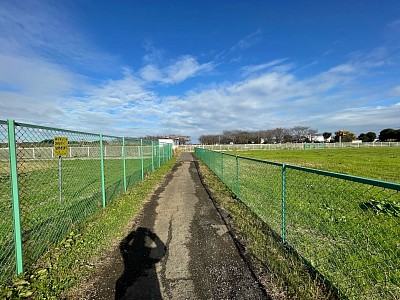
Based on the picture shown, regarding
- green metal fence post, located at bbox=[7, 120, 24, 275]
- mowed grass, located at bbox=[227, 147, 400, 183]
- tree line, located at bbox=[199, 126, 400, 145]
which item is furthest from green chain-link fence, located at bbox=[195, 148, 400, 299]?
tree line, located at bbox=[199, 126, 400, 145]

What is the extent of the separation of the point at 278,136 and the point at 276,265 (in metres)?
102

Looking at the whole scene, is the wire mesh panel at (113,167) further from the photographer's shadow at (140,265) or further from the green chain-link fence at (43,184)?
the photographer's shadow at (140,265)

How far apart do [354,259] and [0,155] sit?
5099mm

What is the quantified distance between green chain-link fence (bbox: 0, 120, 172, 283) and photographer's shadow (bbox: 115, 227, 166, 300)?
128 centimetres

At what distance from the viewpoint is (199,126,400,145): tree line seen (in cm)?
9256

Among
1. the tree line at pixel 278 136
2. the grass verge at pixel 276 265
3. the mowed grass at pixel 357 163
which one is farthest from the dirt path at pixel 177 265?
the tree line at pixel 278 136

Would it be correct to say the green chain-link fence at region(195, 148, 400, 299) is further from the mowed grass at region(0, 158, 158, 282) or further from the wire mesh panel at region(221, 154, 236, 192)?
the mowed grass at region(0, 158, 158, 282)

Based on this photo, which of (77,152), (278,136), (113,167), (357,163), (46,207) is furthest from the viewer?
(278,136)

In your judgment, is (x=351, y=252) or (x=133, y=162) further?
(x=133, y=162)

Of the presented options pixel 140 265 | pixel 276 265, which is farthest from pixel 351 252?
pixel 140 265

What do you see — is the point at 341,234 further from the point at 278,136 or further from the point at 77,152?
the point at 278,136

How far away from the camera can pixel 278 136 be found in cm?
9962

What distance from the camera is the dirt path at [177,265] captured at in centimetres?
267

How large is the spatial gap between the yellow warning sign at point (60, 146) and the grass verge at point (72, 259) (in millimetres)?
1567
